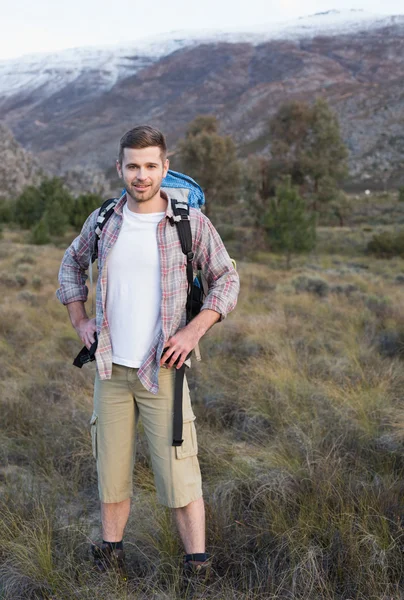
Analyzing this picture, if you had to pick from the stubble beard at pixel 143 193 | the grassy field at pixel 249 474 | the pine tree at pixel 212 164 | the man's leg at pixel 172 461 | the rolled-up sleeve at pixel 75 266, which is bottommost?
the pine tree at pixel 212 164

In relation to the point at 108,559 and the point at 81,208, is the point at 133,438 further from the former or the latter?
the point at 81,208

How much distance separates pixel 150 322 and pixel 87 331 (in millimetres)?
317

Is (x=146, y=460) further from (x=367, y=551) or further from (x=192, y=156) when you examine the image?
(x=192, y=156)

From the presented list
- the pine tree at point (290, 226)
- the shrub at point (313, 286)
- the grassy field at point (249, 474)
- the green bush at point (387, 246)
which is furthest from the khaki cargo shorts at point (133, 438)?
the green bush at point (387, 246)

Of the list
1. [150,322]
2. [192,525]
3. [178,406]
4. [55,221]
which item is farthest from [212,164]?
[192,525]

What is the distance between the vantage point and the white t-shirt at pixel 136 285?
7.20 feet

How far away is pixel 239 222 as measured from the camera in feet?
113

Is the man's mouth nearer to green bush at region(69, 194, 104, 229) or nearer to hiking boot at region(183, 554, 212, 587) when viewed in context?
hiking boot at region(183, 554, 212, 587)

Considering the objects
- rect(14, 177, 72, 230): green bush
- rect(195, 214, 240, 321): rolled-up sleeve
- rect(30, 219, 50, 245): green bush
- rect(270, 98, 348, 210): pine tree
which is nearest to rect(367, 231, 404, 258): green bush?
rect(270, 98, 348, 210): pine tree

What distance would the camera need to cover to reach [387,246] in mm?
23328

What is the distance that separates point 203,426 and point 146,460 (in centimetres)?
66

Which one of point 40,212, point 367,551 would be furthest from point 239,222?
point 367,551

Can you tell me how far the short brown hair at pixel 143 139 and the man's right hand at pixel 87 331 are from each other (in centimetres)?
77

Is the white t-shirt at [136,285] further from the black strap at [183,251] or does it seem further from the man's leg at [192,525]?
the man's leg at [192,525]
